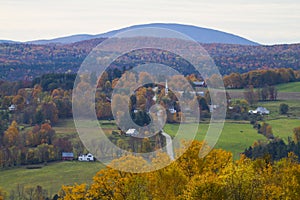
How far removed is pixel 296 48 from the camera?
158250 mm

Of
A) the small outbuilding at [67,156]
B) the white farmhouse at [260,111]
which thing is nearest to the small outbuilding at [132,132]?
the small outbuilding at [67,156]

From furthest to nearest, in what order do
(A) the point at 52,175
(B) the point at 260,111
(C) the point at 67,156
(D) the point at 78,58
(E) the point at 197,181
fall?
(D) the point at 78,58
(B) the point at 260,111
(C) the point at 67,156
(A) the point at 52,175
(E) the point at 197,181

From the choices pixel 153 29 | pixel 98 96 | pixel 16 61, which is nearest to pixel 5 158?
pixel 98 96

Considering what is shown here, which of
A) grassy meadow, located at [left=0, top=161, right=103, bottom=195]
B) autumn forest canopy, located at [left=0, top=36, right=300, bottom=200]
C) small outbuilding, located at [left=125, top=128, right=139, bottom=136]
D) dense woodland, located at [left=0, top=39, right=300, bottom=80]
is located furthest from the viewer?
dense woodland, located at [left=0, top=39, right=300, bottom=80]

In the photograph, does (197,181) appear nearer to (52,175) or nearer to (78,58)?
(52,175)

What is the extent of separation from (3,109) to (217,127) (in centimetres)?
3585

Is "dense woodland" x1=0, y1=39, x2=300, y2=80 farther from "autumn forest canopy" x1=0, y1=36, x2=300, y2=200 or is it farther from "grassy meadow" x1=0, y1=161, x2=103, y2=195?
"grassy meadow" x1=0, y1=161, x2=103, y2=195

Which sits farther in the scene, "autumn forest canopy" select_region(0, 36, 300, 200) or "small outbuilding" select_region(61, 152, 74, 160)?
"small outbuilding" select_region(61, 152, 74, 160)

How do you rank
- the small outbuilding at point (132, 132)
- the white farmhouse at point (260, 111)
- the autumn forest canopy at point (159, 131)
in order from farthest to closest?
1. the white farmhouse at point (260, 111)
2. the small outbuilding at point (132, 132)
3. the autumn forest canopy at point (159, 131)

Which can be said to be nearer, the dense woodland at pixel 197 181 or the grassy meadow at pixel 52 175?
the dense woodland at pixel 197 181

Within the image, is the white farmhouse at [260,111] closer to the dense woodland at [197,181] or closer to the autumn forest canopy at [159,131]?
the autumn forest canopy at [159,131]

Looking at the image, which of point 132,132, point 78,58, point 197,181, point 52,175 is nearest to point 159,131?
point 132,132

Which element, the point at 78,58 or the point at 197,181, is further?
the point at 78,58

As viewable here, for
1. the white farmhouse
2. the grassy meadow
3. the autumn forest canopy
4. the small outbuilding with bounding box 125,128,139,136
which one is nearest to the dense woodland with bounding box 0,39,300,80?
the autumn forest canopy
